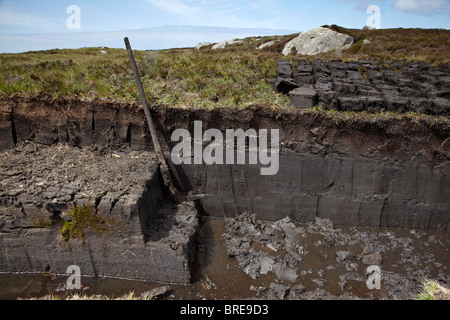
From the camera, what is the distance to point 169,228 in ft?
16.9

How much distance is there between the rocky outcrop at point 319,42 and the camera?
2165 cm

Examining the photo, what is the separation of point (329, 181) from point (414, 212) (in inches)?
68.0

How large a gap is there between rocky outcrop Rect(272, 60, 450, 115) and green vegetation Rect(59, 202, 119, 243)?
4.14m

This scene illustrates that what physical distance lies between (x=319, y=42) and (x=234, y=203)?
19096 mm

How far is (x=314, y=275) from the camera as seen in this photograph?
4953mm

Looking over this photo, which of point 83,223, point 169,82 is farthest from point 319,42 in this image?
point 83,223

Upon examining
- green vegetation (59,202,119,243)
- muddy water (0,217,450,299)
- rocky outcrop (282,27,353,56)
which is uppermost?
rocky outcrop (282,27,353,56)

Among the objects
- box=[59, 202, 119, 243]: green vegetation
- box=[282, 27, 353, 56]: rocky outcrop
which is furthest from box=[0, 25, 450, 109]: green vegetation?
box=[282, 27, 353, 56]: rocky outcrop

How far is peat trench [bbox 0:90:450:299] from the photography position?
4.79 meters

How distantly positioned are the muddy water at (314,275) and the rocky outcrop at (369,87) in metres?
2.52

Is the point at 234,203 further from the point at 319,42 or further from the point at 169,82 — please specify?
the point at 319,42

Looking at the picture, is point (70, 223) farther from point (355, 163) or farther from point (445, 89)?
point (445, 89)

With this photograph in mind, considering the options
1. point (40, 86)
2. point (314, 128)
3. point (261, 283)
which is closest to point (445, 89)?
point (314, 128)

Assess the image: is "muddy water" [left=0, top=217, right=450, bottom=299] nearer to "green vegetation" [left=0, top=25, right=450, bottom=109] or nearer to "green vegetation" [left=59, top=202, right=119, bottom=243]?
"green vegetation" [left=59, top=202, right=119, bottom=243]
